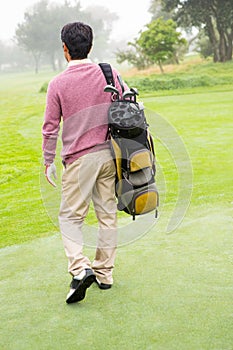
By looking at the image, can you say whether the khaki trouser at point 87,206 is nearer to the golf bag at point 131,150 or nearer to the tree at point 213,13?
the golf bag at point 131,150

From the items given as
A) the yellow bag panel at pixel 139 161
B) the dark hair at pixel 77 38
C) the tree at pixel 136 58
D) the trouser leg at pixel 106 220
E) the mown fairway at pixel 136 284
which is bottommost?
the tree at pixel 136 58

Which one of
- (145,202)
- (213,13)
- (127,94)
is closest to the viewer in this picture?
(127,94)

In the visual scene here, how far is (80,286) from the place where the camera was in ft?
8.84

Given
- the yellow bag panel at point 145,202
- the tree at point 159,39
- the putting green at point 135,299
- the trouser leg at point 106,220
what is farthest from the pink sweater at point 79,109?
the tree at point 159,39

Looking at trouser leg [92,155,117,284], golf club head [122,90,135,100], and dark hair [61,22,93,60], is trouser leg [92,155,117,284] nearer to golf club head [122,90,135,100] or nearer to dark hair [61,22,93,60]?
golf club head [122,90,135,100]

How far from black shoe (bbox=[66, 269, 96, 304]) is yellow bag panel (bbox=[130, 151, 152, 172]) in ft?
1.94

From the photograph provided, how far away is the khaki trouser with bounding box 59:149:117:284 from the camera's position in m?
2.78

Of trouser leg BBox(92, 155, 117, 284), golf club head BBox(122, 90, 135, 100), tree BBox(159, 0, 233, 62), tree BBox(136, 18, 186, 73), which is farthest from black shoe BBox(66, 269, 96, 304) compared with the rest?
tree BBox(159, 0, 233, 62)

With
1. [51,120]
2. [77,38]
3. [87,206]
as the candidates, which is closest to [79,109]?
[51,120]

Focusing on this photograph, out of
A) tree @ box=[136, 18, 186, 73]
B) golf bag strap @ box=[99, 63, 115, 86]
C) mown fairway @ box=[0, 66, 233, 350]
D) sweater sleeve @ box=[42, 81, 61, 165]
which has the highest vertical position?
golf bag strap @ box=[99, 63, 115, 86]

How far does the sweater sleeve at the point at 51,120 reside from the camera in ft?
8.79

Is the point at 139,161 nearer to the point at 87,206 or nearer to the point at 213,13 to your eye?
the point at 87,206

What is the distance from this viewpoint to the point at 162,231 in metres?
3.84

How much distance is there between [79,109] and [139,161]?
1.34 feet
